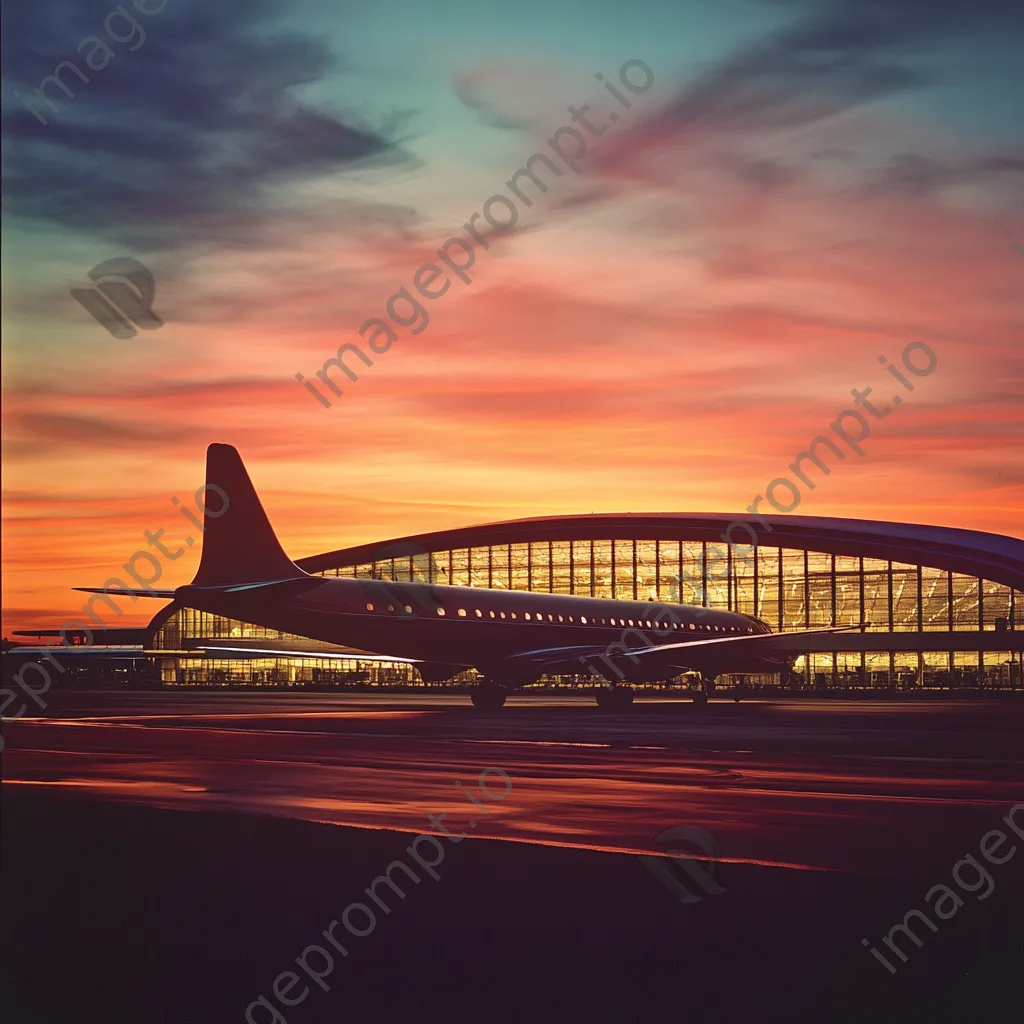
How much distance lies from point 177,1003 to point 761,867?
613cm

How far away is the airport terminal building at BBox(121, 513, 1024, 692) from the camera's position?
89.2 m

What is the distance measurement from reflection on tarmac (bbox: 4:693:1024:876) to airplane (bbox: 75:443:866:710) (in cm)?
472

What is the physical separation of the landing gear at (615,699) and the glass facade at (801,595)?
38.1 meters

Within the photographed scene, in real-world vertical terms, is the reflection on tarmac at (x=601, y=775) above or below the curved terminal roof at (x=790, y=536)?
below

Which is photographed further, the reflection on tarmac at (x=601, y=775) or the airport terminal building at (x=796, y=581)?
the airport terminal building at (x=796, y=581)

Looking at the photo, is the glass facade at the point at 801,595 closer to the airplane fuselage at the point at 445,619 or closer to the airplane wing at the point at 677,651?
the airplane wing at the point at 677,651

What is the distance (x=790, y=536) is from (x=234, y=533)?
60.6 metres

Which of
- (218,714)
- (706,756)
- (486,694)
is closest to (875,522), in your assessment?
(486,694)

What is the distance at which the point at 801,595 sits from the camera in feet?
310

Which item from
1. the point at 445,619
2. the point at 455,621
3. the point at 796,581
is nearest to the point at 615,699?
the point at 455,621

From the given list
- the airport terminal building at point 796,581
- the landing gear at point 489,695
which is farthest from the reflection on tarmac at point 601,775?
the airport terminal building at point 796,581

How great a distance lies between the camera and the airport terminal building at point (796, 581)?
89.2 meters

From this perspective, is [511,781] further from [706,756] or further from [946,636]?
[946,636]

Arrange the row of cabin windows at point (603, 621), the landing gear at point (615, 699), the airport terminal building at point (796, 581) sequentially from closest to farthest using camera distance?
the row of cabin windows at point (603, 621) < the landing gear at point (615, 699) < the airport terminal building at point (796, 581)
